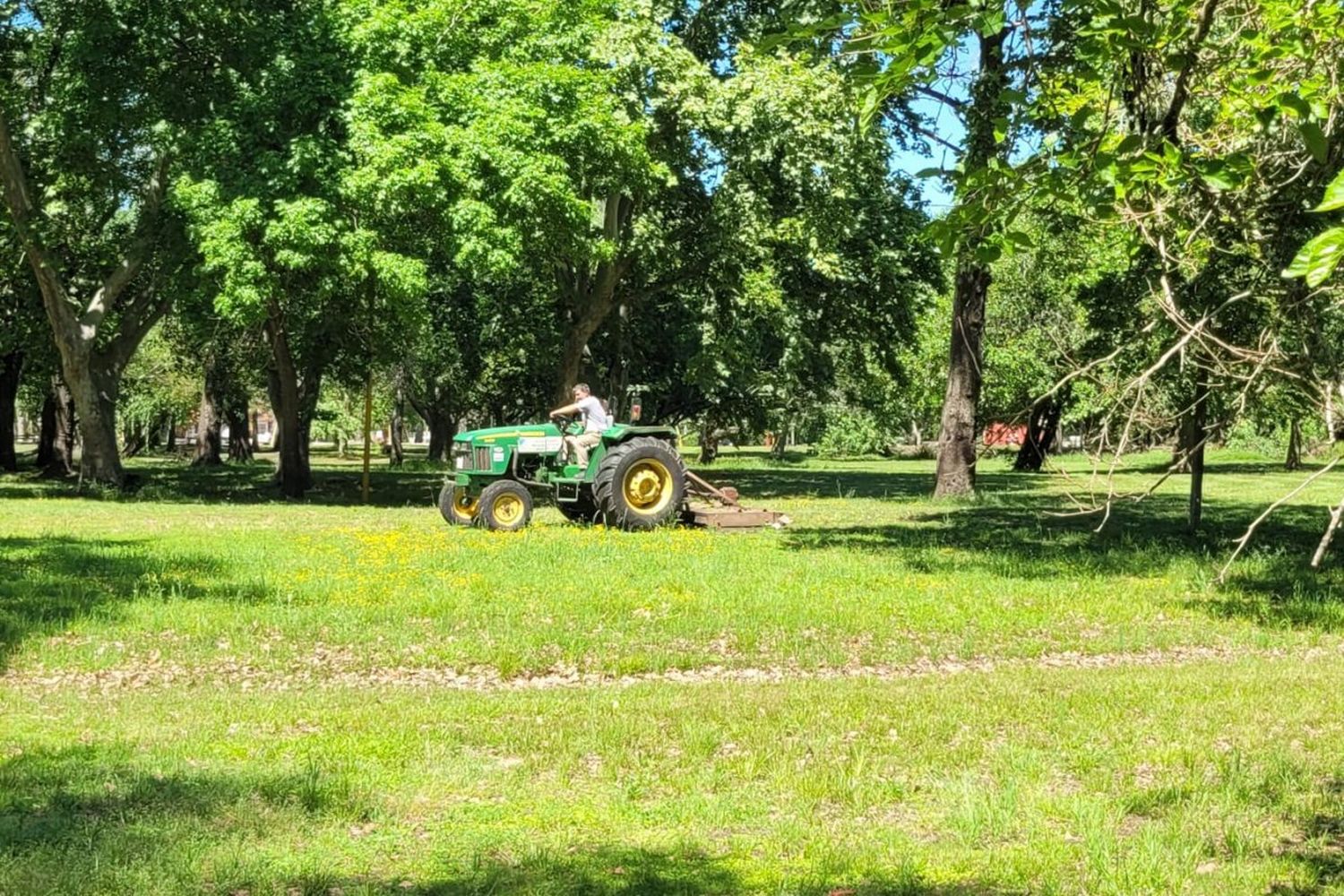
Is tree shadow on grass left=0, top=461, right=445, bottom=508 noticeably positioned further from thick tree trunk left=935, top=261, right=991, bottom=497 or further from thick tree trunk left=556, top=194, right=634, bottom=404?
thick tree trunk left=935, top=261, right=991, bottom=497

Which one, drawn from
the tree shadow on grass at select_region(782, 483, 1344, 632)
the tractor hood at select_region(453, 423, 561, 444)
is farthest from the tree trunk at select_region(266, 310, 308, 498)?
the tree shadow on grass at select_region(782, 483, 1344, 632)

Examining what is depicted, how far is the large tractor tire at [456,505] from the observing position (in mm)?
19703

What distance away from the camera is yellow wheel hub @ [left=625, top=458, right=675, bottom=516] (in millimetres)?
18891

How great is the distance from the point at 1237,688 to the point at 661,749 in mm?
4249

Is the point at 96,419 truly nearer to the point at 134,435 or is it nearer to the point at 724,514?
the point at 724,514

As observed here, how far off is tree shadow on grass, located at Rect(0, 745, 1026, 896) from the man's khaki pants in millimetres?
12762

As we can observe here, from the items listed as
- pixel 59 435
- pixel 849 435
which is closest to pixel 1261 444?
pixel 849 435

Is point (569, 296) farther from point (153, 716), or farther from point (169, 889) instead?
point (169, 889)

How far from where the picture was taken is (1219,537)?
18.2 m

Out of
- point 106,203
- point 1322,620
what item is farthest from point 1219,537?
point 106,203

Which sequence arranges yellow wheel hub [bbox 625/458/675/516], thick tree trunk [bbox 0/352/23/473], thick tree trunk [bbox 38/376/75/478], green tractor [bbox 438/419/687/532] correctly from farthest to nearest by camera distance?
thick tree trunk [bbox 0/352/23/473], thick tree trunk [bbox 38/376/75/478], yellow wheel hub [bbox 625/458/675/516], green tractor [bbox 438/419/687/532]

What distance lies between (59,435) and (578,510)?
83.1 ft

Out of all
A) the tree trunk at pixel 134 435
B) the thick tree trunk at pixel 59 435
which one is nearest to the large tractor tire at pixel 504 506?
the thick tree trunk at pixel 59 435

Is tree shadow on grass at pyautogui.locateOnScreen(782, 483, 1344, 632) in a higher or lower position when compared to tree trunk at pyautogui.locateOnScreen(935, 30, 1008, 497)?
lower
